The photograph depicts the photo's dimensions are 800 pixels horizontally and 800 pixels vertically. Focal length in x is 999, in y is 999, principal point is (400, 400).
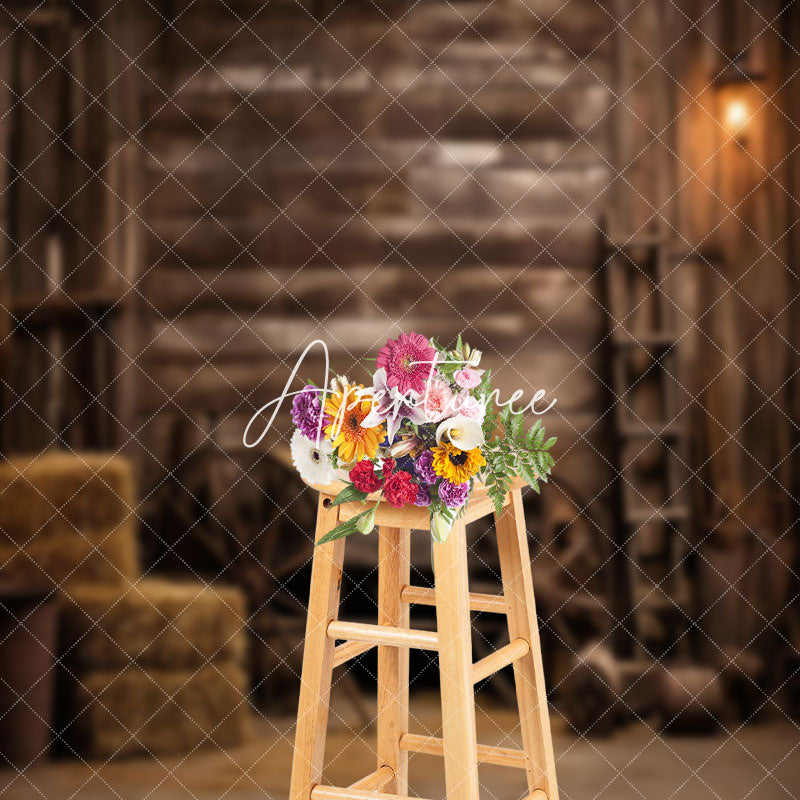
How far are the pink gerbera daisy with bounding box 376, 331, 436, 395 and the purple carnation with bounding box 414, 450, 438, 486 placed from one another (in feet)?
0.40

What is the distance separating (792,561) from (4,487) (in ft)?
8.13

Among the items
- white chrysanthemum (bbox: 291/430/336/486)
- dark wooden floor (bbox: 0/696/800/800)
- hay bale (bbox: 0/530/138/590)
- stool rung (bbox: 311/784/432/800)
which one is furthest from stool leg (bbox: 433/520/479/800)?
hay bale (bbox: 0/530/138/590)

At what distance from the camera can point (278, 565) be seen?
316cm

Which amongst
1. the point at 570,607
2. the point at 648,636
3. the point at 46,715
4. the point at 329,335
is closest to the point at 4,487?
the point at 46,715

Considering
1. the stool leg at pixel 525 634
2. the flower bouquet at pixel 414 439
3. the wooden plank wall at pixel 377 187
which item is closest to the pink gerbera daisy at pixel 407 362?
the flower bouquet at pixel 414 439

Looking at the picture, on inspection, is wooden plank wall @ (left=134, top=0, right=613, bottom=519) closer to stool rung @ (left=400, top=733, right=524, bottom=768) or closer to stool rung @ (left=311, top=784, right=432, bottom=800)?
stool rung @ (left=400, top=733, right=524, bottom=768)

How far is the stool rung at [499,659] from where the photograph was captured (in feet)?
6.23

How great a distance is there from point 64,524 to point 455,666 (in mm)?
1760

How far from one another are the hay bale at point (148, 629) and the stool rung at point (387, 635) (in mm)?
1264

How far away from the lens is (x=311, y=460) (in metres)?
1.90

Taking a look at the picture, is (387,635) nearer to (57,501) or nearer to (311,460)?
(311,460)

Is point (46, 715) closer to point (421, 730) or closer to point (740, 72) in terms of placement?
point (421, 730)

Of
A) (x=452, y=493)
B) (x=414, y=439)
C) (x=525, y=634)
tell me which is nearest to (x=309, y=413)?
(x=414, y=439)

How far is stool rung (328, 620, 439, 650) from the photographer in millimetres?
1830
